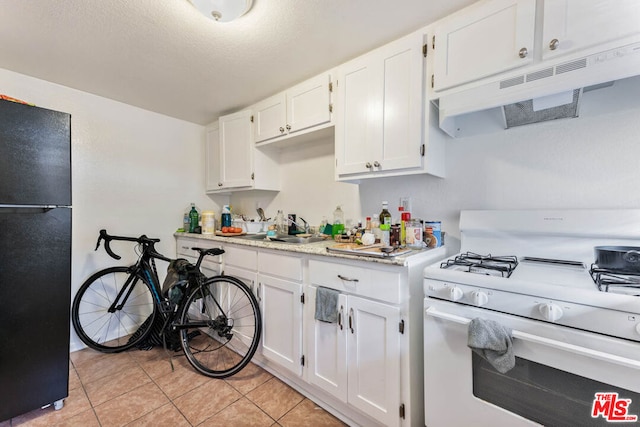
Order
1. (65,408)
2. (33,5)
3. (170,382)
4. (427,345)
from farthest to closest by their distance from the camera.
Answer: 1. (170,382)
2. (65,408)
3. (33,5)
4. (427,345)

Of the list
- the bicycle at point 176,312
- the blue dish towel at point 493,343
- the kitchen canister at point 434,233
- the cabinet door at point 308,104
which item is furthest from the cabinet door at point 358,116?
the bicycle at point 176,312

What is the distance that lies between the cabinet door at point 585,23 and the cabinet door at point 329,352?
152cm

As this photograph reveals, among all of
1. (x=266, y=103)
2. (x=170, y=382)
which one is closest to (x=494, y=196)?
(x=266, y=103)

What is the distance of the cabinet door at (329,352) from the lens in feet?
4.93

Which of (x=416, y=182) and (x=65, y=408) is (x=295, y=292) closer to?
(x=416, y=182)

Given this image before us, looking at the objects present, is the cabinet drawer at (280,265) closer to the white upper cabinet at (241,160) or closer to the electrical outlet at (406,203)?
the electrical outlet at (406,203)

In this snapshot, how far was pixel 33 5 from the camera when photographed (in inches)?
55.4

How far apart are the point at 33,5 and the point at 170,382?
2.37m

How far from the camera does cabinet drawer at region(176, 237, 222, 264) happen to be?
240 cm

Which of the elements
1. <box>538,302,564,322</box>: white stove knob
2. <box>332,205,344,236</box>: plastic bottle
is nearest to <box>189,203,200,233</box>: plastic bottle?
<box>332,205,344,236</box>: plastic bottle

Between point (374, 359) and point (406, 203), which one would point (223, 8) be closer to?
point (406, 203)

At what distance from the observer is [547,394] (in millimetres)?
973

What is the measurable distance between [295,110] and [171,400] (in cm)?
221

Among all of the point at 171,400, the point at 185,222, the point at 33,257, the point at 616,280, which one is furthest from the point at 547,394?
the point at 185,222
